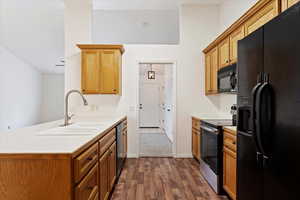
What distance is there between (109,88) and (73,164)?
2.81 meters

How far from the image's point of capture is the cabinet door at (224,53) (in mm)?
3279

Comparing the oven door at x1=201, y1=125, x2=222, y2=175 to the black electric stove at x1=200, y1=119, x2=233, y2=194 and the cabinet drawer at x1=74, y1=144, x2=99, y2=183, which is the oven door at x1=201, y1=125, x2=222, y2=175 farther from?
the cabinet drawer at x1=74, y1=144, x2=99, y2=183

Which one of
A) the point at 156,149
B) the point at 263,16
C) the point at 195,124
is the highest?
the point at 263,16

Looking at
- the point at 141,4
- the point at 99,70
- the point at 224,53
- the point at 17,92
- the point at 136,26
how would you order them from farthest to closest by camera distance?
the point at 17,92
the point at 136,26
the point at 141,4
the point at 99,70
the point at 224,53

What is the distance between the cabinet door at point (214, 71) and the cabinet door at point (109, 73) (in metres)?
1.77

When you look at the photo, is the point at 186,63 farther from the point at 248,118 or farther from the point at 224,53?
the point at 248,118

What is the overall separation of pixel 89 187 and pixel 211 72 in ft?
10.6

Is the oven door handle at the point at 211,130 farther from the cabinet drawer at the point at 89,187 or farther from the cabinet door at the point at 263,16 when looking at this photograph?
the cabinet drawer at the point at 89,187

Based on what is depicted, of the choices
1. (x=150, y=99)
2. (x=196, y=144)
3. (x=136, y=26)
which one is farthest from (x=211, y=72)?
(x=150, y=99)

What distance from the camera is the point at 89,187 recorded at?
5.27 feet

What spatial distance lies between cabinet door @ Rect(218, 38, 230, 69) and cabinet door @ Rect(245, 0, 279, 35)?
2.16 ft

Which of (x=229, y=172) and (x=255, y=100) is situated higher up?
(x=255, y=100)

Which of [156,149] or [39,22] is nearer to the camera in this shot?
[39,22]


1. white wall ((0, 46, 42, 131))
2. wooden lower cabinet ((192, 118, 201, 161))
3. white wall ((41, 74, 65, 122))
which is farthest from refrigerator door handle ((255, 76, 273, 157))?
white wall ((41, 74, 65, 122))
